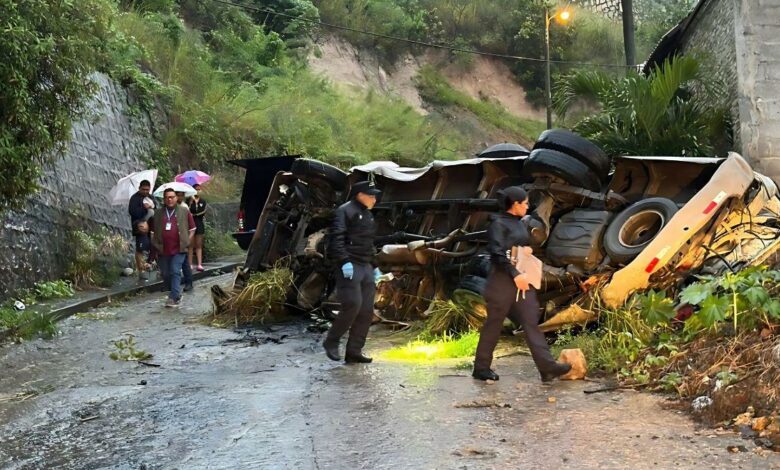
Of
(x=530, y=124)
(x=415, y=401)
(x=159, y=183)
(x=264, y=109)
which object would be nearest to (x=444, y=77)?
(x=530, y=124)

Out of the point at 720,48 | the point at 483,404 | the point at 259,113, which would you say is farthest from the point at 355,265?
the point at 259,113

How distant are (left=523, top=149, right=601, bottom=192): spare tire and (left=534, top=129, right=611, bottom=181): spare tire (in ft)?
0.20

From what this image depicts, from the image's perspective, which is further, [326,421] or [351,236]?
[351,236]

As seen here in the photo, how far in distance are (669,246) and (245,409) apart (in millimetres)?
3930

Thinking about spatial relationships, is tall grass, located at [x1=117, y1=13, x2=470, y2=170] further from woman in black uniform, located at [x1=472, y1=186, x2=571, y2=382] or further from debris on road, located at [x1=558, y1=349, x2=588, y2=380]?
debris on road, located at [x1=558, y1=349, x2=588, y2=380]

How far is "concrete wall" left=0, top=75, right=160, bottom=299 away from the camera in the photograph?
442 inches

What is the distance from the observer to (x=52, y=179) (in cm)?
1291

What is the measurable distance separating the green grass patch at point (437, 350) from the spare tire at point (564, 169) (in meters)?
1.83

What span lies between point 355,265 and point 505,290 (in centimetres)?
154

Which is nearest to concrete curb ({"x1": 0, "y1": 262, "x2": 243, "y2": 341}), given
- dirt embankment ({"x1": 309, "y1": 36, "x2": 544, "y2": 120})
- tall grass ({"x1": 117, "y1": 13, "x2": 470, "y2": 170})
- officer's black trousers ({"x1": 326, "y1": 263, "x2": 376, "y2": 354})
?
officer's black trousers ({"x1": 326, "y1": 263, "x2": 376, "y2": 354})

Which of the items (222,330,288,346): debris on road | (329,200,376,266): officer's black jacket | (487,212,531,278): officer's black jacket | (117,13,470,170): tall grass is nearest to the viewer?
(487,212,531,278): officer's black jacket

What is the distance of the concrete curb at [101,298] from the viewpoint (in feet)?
32.7

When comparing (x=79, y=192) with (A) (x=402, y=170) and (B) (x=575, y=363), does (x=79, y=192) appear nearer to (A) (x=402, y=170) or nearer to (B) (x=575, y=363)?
(A) (x=402, y=170)

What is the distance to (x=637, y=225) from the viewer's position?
7492 millimetres
